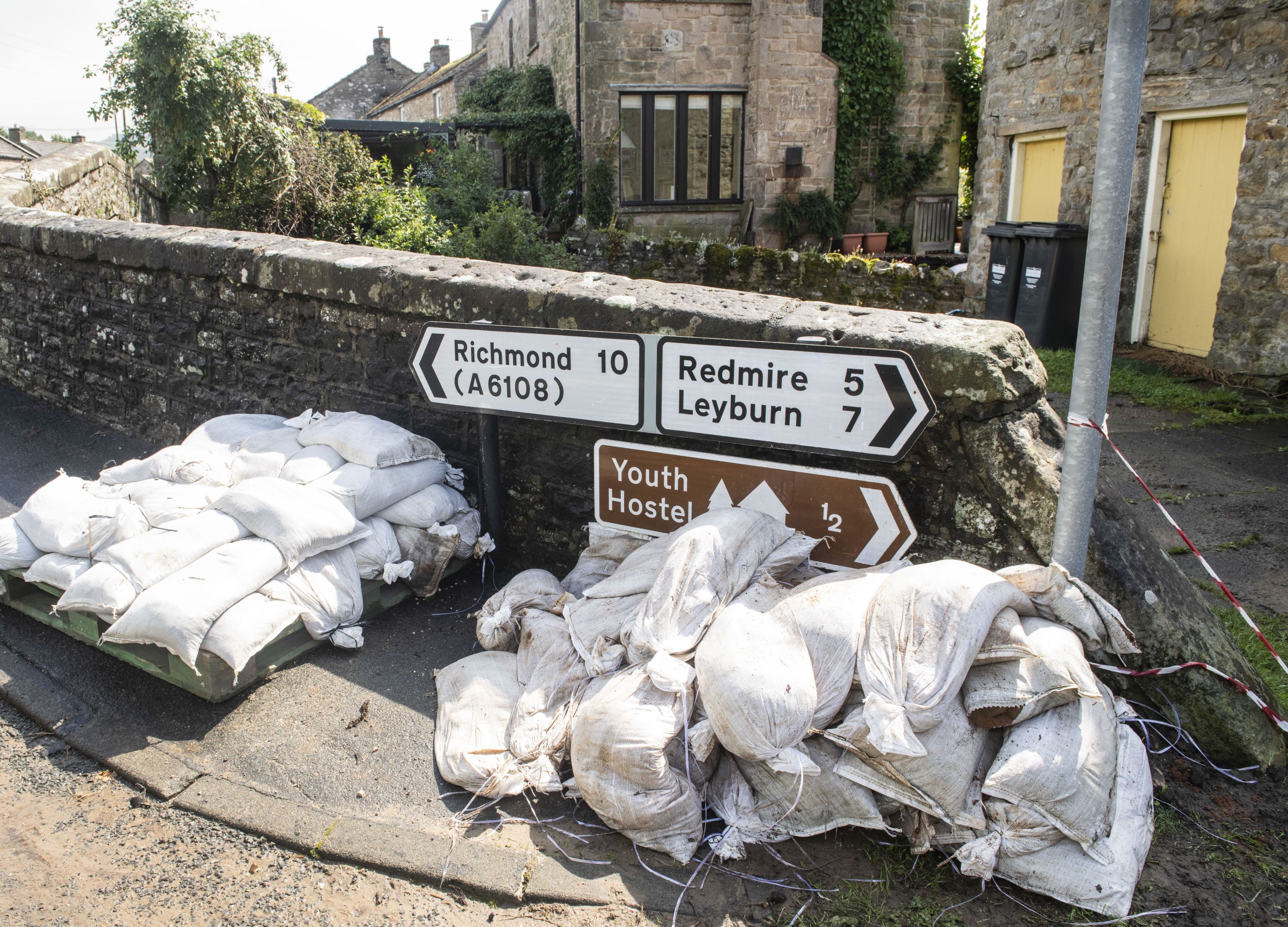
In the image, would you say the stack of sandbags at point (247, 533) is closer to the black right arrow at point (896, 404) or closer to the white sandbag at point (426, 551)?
the white sandbag at point (426, 551)

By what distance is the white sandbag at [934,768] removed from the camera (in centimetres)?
232

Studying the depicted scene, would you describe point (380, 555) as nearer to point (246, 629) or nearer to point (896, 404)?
point (246, 629)

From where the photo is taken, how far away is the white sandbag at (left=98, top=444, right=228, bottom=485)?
3795 millimetres

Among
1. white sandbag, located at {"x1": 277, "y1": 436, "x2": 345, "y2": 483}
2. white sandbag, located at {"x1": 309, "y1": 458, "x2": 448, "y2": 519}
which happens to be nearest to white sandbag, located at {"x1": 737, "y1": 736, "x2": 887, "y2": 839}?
white sandbag, located at {"x1": 309, "y1": 458, "x2": 448, "y2": 519}

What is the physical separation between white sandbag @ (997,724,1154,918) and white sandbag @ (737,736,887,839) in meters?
0.38

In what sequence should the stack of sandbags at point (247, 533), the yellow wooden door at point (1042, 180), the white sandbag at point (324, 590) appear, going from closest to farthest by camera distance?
the stack of sandbags at point (247, 533) → the white sandbag at point (324, 590) → the yellow wooden door at point (1042, 180)

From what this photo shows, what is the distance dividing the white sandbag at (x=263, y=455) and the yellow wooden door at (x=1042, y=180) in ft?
30.8

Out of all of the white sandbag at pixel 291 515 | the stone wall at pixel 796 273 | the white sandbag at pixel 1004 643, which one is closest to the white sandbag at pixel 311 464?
the white sandbag at pixel 291 515

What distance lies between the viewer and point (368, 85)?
36.8 meters

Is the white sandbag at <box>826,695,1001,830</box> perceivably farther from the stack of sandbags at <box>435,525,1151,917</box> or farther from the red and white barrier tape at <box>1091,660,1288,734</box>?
the red and white barrier tape at <box>1091,660,1288,734</box>

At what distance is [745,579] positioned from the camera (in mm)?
2885

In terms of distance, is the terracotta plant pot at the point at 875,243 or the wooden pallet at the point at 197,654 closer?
the wooden pallet at the point at 197,654

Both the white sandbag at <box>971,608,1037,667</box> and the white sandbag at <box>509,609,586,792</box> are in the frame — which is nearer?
the white sandbag at <box>971,608,1037,667</box>

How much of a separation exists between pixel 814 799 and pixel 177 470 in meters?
2.98
